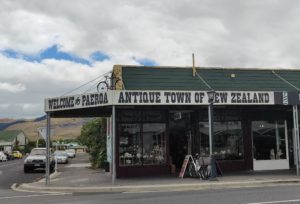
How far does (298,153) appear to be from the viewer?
71.1ft

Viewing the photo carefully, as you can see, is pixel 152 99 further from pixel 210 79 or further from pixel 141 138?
pixel 210 79

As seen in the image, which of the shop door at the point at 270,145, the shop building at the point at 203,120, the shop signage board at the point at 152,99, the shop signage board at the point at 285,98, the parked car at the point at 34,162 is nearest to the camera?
the shop signage board at the point at 152,99

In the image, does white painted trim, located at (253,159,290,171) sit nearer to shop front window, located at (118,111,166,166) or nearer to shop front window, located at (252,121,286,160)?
shop front window, located at (252,121,286,160)

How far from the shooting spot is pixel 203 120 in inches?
961

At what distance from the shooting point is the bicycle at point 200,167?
20.6 meters

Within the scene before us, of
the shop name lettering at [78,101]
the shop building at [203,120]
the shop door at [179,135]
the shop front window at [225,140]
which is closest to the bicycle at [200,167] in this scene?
the shop building at [203,120]

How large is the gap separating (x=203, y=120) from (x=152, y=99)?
16.4ft

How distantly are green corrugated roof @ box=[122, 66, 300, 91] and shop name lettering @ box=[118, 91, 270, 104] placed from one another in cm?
243

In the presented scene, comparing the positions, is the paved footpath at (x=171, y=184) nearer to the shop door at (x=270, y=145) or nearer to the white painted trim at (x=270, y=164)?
the white painted trim at (x=270, y=164)

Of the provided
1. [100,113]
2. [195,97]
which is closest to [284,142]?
[195,97]

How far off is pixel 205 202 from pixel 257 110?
12.9 m

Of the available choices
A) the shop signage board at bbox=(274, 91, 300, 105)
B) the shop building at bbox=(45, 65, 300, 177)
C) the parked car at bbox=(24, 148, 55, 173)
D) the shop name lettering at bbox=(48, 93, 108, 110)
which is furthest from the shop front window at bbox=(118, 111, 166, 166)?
the parked car at bbox=(24, 148, 55, 173)

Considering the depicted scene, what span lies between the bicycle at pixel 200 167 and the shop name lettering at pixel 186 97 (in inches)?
97.9

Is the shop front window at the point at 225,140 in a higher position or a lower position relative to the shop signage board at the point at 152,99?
lower
